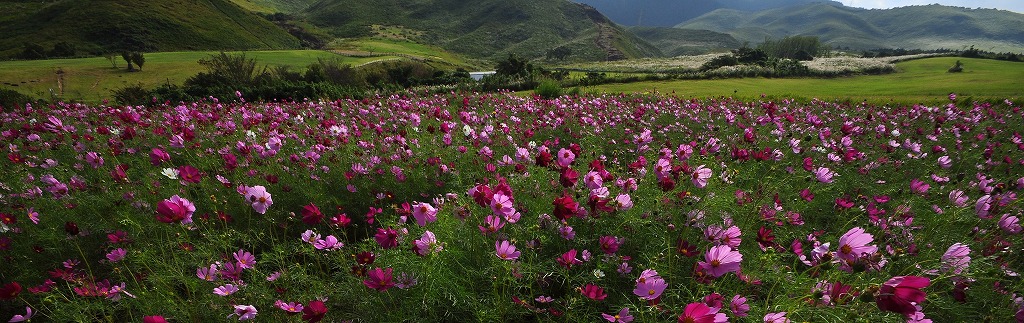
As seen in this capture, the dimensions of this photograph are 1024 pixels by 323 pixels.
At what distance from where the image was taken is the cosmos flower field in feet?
Answer: 5.84

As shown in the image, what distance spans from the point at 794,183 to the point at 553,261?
3178 millimetres

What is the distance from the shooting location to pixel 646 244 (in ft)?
7.95

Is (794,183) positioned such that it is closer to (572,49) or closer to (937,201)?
(937,201)

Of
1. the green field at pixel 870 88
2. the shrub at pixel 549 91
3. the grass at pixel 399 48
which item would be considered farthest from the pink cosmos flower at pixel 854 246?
the grass at pixel 399 48

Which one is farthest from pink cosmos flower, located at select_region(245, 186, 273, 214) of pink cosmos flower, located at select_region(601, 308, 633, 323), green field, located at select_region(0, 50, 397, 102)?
green field, located at select_region(0, 50, 397, 102)

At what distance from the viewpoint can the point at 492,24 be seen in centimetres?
15825

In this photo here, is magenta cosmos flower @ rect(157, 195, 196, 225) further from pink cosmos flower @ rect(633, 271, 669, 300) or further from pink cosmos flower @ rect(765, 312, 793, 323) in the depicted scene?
pink cosmos flower @ rect(765, 312, 793, 323)

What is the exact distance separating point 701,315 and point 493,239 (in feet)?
3.99

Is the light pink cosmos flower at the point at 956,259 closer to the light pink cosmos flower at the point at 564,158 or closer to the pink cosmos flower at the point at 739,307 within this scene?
the pink cosmos flower at the point at 739,307

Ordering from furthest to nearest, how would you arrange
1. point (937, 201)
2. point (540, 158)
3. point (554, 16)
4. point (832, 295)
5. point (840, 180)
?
point (554, 16) → point (840, 180) → point (937, 201) → point (540, 158) → point (832, 295)

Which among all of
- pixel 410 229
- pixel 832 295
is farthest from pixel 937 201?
pixel 410 229

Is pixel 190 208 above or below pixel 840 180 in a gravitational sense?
above

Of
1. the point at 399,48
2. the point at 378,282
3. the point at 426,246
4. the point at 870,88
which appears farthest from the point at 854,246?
the point at 399,48

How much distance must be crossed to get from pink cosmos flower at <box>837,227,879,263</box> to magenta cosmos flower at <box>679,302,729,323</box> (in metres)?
0.58
